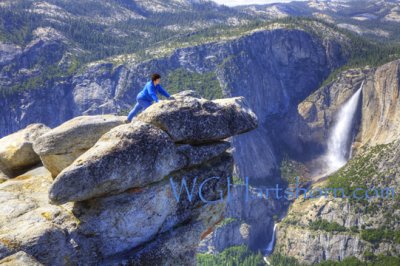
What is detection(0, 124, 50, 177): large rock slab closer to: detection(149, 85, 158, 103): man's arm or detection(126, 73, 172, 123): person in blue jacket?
detection(126, 73, 172, 123): person in blue jacket

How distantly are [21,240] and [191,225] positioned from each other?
9.20m

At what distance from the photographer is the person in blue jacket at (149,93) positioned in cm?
2372

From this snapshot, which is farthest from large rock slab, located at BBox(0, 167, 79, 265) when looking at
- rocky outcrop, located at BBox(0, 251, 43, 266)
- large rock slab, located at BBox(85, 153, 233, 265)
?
large rock slab, located at BBox(85, 153, 233, 265)

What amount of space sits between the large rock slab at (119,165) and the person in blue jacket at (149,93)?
13.8ft

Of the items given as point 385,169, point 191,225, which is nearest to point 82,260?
point 191,225

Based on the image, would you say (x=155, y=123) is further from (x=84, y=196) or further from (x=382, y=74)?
(x=382, y=74)

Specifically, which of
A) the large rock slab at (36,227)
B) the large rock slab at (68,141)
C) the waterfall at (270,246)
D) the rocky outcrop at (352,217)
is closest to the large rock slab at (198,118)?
the large rock slab at (68,141)

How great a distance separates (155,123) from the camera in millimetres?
20172

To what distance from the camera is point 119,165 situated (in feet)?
59.3

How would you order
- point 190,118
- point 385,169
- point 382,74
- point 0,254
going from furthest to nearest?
point 382,74
point 385,169
point 190,118
point 0,254

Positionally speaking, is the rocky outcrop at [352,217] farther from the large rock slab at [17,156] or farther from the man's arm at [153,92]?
the large rock slab at [17,156]

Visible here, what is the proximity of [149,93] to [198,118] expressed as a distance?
4.48 m

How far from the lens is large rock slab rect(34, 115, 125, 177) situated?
21.5 meters

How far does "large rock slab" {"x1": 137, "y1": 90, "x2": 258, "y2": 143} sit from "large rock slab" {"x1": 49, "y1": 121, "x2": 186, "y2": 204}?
738mm
